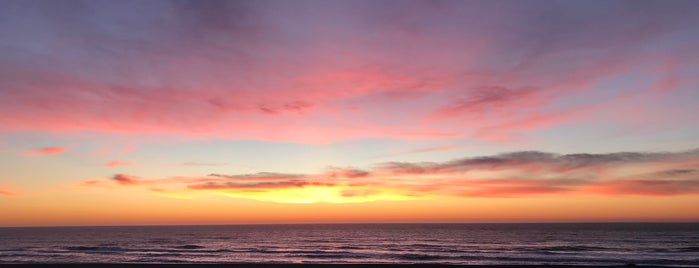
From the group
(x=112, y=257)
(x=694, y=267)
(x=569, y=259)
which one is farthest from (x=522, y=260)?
(x=112, y=257)

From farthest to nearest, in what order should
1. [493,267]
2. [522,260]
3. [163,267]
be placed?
1. [522,260]
2. [493,267]
3. [163,267]

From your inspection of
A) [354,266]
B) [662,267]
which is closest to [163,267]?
[354,266]

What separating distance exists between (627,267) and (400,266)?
15.0 m

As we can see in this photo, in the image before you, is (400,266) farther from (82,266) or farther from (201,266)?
(82,266)

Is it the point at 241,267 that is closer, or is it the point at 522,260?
the point at 241,267

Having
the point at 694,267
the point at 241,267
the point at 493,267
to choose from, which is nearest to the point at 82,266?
the point at 241,267

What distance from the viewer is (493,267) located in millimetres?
36625

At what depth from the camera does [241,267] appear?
33938mm

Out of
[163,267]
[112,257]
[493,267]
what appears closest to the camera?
[163,267]

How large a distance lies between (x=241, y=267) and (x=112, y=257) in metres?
24.5

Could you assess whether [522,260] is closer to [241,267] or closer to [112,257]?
[241,267]

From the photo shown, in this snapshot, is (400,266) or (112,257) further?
(112,257)

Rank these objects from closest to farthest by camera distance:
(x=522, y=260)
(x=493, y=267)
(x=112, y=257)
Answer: (x=493, y=267) → (x=522, y=260) → (x=112, y=257)

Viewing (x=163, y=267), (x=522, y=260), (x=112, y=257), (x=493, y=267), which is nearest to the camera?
(x=163, y=267)
